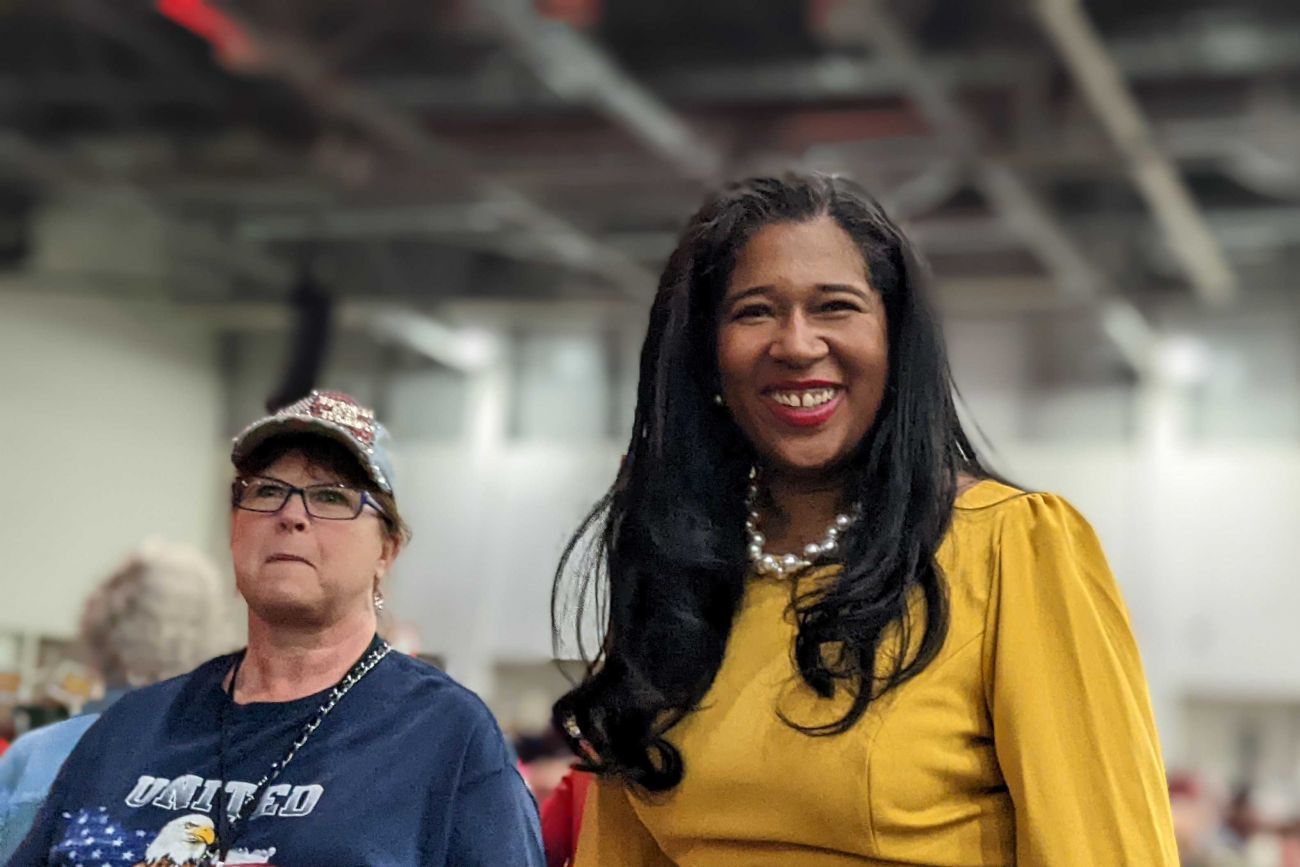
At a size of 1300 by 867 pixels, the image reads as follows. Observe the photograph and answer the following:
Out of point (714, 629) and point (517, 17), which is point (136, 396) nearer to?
point (517, 17)

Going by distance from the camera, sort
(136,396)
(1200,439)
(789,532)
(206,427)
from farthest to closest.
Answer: (1200,439)
(206,427)
(136,396)
(789,532)

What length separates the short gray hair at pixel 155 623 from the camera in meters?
3.08

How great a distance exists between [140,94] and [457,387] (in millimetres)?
4126

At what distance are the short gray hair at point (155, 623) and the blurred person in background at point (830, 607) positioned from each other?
146 centimetres

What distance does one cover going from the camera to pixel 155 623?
10.1ft

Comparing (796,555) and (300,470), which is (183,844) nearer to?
(300,470)

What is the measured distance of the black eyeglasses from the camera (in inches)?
75.4

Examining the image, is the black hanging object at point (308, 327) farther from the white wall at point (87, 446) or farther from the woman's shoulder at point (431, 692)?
the woman's shoulder at point (431, 692)

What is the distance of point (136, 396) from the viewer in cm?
662

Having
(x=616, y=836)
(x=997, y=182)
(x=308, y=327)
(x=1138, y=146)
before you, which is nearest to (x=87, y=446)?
(x=308, y=327)

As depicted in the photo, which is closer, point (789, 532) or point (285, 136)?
point (789, 532)

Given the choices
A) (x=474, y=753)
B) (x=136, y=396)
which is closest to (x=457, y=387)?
(x=136, y=396)

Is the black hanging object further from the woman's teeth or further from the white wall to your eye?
the woman's teeth

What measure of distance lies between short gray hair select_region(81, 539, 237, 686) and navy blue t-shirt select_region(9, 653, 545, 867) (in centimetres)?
113
